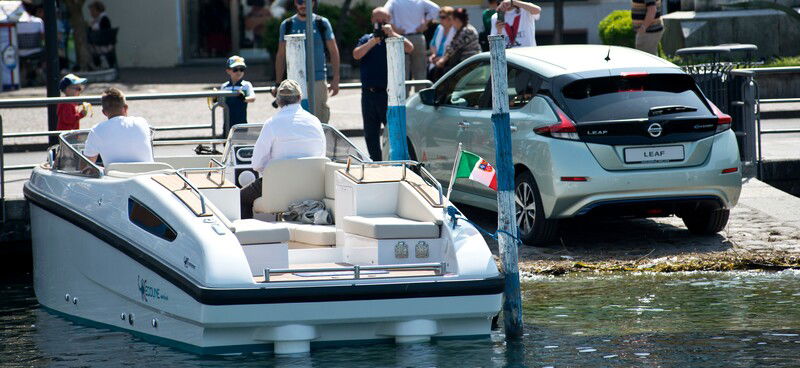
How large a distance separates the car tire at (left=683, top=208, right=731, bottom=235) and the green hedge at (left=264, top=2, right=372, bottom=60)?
19.0 m

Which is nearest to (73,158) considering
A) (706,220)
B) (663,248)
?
(663,248)

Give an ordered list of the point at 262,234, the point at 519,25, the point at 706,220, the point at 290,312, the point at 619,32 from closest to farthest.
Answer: the point at 290,312, the point at 262,234, the point at 706,220, the point at 519,25, the point at 619,32

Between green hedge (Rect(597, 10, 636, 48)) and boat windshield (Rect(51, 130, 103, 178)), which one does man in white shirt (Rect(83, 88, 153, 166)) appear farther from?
green hedge (Rect(597, 10, 636, 48))

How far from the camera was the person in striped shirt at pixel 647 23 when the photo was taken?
17484 millimetres

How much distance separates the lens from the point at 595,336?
29.5 ft

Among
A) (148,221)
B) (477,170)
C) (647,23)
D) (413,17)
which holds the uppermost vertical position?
(413,17)

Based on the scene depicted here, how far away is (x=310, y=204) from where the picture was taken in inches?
403

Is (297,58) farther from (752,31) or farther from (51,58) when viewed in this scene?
(752,31)

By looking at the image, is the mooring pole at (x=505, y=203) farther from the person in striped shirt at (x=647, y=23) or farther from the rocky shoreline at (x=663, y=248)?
the person in striped shirt at (x=647, y=23)

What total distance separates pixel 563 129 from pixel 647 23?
6535 millimetres

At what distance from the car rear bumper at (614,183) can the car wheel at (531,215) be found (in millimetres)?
118

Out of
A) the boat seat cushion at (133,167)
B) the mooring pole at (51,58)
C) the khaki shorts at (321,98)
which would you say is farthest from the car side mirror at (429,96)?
the mooring pole at (51,58)

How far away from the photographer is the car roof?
38.6ft

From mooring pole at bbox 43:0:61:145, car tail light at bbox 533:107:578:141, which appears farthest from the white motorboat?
mooring pole at bbox 43:0:61:145
